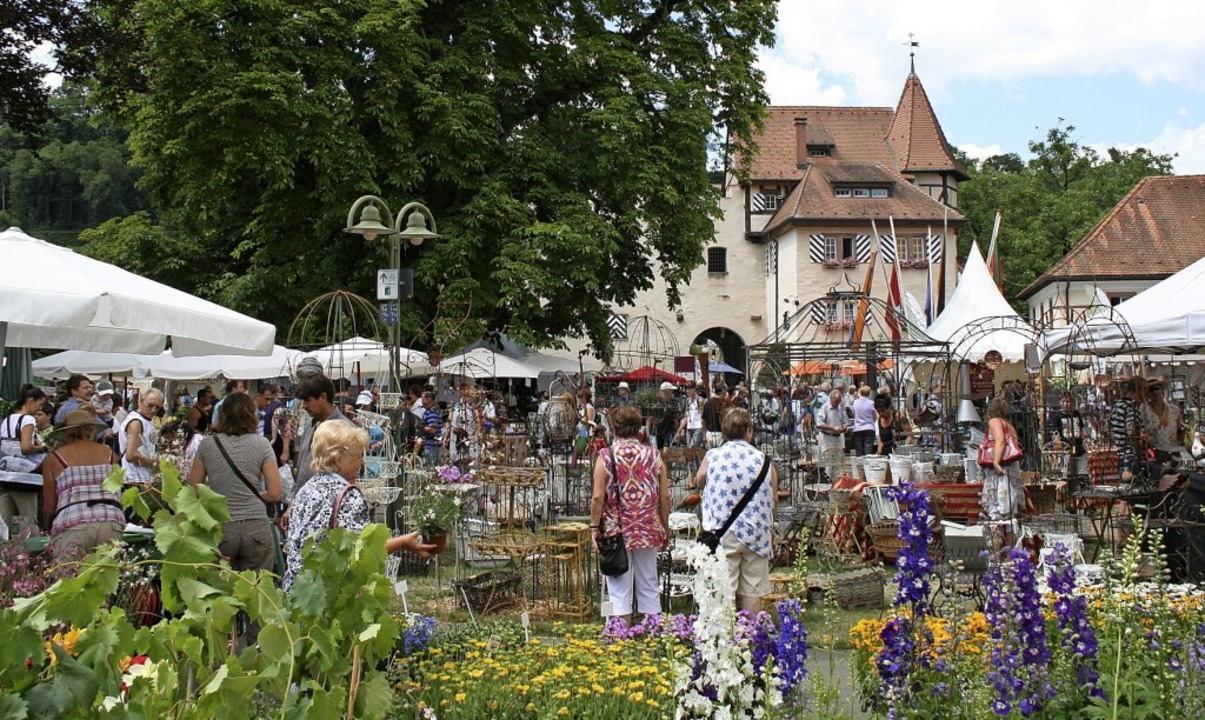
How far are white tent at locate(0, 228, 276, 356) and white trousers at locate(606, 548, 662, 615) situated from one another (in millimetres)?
3347

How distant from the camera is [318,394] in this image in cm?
760

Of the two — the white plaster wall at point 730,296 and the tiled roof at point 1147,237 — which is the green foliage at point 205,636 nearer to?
the tiled roof at point 1147,237

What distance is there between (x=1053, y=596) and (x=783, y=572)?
22.3 feet

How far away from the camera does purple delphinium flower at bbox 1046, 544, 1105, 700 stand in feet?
12.6

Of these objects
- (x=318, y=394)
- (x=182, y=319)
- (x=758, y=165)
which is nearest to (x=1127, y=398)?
(x=318, y=394)

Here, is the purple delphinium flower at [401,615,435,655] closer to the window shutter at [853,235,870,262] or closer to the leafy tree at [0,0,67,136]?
the leafy tree at [0,0,67,136]

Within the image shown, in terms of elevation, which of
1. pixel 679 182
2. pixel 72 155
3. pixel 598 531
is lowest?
pixel 598 531

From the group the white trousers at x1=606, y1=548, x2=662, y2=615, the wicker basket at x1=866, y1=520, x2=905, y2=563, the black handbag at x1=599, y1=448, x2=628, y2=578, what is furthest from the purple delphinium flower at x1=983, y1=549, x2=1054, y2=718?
the wicker basket at x1=866, y1=520, x2=905, y2=563

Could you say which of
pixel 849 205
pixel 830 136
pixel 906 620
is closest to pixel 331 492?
pixel 906 620

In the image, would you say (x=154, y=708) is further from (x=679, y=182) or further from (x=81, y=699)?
(x=679, y=182)

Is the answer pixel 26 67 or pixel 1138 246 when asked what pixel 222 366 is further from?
pixel 1138 246

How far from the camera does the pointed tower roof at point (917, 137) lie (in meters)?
51.2

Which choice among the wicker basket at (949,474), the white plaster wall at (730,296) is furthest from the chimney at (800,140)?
the wicker basket at (949,474)

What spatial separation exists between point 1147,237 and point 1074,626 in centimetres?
4390
